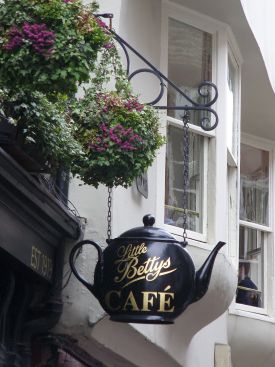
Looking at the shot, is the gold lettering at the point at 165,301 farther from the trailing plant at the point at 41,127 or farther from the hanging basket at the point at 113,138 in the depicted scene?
the trailing plant at the point at 41,127

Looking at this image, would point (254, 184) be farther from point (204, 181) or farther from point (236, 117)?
point (204, 181)

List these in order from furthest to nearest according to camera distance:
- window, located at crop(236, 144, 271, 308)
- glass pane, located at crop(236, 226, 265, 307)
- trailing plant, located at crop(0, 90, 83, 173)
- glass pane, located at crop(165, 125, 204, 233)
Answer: glass pane, located at crop(236, 226, 265, 307), window, located at crop(236, 144, 271, 308), glass pane, located at crop(165, 125, 204, 233), trailing plant, located at crop(0, 90, 83, 173)

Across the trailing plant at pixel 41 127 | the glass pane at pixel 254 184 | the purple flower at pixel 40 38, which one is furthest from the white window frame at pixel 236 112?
the purple flower at pixel 40 38

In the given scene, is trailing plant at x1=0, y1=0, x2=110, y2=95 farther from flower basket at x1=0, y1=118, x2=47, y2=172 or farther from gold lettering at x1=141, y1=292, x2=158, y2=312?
gold lettering at x1=141, y1=292, x2=158, y2=312

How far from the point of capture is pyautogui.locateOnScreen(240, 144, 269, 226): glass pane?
15203mm

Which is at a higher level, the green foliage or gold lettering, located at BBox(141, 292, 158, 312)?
the green foliage

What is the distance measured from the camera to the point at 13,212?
26.3ft

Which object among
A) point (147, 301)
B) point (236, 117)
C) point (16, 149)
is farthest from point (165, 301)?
point (236, 117)

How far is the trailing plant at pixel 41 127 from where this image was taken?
7.59 meters

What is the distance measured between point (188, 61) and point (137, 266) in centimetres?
395

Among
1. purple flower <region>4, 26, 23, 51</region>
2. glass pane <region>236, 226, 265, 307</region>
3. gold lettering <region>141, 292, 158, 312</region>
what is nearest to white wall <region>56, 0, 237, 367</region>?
gold lettering <region>141, 292, 158, 312</region>

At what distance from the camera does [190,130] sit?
1122 centimetres

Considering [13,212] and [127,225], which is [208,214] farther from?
[13,212]

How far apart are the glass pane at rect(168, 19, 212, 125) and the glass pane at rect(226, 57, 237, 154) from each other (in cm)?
50
